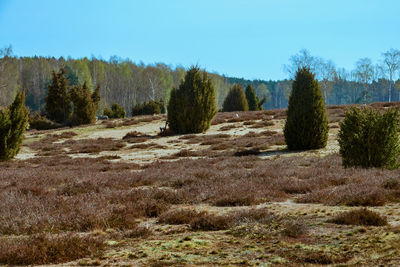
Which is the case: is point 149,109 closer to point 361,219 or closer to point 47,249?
point 361,219

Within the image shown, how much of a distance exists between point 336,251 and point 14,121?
728 inches

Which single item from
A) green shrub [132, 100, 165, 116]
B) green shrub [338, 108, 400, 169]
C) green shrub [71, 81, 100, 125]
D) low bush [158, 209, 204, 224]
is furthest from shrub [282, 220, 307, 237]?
green shrub [132, 100, 165, 116]

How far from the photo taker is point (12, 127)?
1883 centimetres

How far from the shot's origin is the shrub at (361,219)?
4.87m

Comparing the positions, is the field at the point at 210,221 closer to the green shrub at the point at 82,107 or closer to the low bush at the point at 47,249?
the low bush at the point at 47,249

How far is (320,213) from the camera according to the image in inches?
223

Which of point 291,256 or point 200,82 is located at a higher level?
point 200,82

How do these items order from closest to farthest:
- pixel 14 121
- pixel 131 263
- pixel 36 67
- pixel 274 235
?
pixel 131 263 → pixel 274 235 → pixel 14 121 → pixel 36 67

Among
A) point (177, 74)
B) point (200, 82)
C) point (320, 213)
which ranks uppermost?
point (177, 74)

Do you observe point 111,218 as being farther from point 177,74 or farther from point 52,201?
point 177,74

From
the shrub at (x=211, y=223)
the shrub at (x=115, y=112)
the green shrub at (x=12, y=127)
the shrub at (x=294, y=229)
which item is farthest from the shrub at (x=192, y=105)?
the shrub at (x=115, y=112)

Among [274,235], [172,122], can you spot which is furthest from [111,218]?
[172,122]

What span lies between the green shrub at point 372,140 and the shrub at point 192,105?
19192mm

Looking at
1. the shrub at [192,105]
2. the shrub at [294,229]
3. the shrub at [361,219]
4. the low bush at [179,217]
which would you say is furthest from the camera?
the shrub at [192,105]
